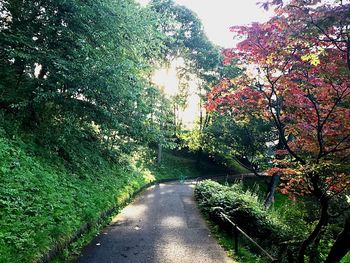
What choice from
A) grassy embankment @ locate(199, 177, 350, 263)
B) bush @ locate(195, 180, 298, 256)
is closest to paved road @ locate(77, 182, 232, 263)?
grassy embankment @ locate(199, 177, 350, 263)

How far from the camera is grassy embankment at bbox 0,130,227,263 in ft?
16.3

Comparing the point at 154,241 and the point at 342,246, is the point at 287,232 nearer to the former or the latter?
the point at 342,246

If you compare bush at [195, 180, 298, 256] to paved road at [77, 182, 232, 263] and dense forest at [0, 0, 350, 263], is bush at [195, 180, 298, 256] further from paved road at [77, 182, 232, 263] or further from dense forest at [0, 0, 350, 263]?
paved road at [77, 182, 232, 263]

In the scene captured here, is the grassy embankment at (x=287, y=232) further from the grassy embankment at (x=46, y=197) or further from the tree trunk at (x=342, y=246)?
the grassy embankment at (x=46, y=197)

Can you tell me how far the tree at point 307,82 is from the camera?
15.0 ft

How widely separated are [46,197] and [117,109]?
4316 millimetres

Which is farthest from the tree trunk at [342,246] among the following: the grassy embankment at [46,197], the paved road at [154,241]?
the grassy embankment at [46,197]

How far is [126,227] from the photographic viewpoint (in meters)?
8.77

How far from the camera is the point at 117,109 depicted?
10258mm

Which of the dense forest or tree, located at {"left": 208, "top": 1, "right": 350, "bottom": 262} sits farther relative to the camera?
the dense forest

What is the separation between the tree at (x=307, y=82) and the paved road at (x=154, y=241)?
2.66 meters

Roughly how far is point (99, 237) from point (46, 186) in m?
1.90

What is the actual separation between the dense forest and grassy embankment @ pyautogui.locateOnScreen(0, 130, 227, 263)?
0.12 feet

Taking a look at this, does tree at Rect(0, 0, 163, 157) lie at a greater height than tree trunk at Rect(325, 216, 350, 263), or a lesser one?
greater
